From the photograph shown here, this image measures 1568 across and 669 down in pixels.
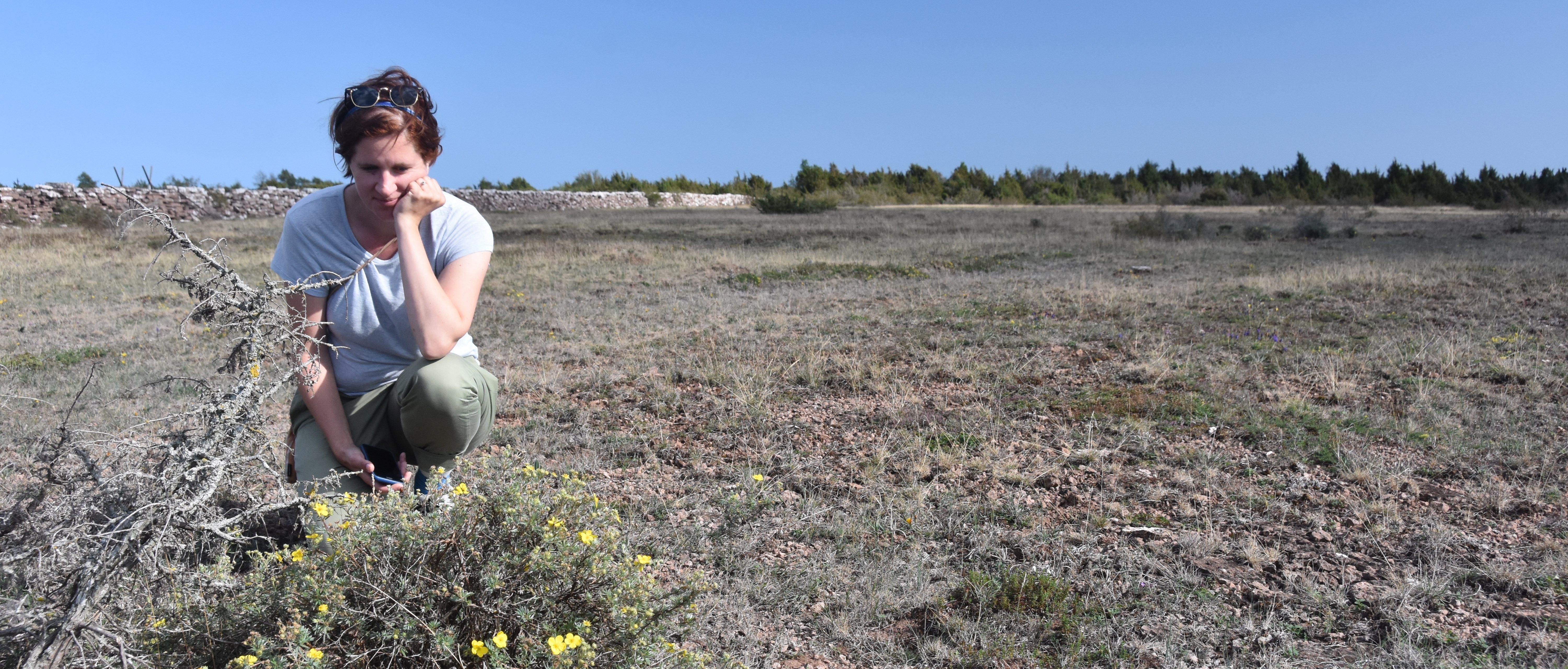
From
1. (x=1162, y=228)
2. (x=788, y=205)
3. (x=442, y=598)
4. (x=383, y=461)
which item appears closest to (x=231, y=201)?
(x=788, y=205)

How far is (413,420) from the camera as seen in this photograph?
2.34 m

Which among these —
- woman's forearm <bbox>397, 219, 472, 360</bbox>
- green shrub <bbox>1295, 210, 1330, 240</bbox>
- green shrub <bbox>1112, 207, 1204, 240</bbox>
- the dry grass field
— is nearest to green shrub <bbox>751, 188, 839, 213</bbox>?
green shrub <bbox>1112, 207, 1204, 240</bbox>

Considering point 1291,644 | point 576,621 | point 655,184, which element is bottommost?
point 1291,644

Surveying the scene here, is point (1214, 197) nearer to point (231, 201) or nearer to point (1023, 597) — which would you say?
point (231, 201)

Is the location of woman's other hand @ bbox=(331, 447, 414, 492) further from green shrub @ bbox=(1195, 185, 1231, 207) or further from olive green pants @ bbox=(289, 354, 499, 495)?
green shrub @ bbox=(1195, 185, 1231, 207)

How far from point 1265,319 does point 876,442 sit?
403 cm

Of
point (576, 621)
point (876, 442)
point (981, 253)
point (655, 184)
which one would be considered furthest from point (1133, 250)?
point (655, 184)

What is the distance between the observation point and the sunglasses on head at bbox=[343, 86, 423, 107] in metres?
2.24

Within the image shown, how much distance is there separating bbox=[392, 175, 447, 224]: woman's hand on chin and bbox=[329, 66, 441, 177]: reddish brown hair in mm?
118

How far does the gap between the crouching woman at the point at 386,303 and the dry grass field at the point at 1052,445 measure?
1.90 feet

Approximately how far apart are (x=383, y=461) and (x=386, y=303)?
18.3 inches

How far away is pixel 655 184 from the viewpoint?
3825cm

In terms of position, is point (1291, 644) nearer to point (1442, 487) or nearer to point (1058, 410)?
point (1442, 487)

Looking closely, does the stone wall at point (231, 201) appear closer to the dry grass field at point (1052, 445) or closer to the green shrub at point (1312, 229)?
the dry grass field at point (1052, 445)
